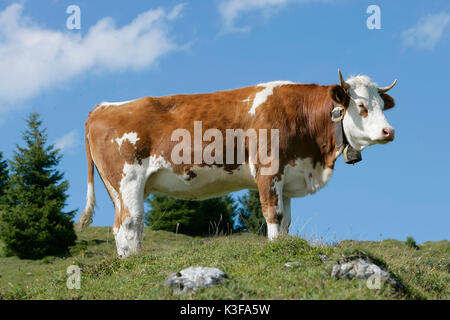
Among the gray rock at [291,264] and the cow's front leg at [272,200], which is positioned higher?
the cow's front leg at [272,200]

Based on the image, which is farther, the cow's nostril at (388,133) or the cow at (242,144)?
the cow at (242,144)

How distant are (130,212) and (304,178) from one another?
3468mm

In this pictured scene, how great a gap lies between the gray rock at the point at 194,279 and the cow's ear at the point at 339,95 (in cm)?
434

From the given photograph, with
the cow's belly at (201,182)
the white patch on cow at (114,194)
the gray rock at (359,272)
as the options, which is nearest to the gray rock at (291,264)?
the gray rock at (359,272)

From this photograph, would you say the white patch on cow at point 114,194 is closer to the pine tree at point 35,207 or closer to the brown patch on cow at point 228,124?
the brown patch on cow at point 228,124

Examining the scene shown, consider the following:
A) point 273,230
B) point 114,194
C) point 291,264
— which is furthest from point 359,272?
point 114,194

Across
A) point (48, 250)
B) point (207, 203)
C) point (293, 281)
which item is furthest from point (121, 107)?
point (207, 203)

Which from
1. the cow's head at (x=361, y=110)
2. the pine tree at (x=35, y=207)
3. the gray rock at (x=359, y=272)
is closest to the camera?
the gray rock at (x=359, y=272)

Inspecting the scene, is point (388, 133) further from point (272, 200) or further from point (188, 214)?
point (188, 214)

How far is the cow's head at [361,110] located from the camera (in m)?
9.30

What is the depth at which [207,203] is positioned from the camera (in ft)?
105

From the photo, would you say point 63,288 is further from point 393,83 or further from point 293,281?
point 393,83

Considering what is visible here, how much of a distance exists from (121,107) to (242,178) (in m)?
3.09

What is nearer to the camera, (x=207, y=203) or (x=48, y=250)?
(x=48, y=250)
